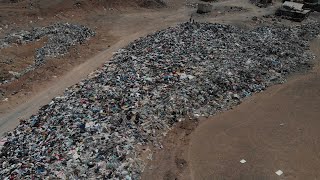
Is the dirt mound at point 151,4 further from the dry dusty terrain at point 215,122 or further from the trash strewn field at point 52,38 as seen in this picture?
the trash strewn field at point 52,38

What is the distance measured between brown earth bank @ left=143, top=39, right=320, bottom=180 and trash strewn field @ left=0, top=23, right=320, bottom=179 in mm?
643

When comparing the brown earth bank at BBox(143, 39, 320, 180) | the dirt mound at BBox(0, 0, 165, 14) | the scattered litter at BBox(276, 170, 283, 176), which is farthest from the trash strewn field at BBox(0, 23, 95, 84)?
the scattered litter at BBox(276, 170, 283, 176)

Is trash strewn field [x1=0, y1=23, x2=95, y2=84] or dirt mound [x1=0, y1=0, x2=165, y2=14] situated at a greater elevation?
dirt mound [x1=0, y1=0, x2=165, y2=14]

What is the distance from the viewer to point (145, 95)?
16.4 meters

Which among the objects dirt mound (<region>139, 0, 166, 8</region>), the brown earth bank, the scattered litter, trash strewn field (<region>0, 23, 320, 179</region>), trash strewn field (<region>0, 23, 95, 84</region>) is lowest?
the scattered litter

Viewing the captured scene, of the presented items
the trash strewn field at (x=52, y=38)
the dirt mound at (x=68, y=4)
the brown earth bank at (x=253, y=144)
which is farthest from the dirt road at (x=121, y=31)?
the brown earth bank at (x=253, y=144)

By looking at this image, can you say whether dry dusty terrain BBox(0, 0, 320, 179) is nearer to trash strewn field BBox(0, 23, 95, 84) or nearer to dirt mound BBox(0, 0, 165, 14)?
trash strewn field BBox(0, 23, 95, 84)

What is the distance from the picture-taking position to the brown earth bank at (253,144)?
43.9 feet

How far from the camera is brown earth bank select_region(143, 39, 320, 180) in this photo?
13383 mm

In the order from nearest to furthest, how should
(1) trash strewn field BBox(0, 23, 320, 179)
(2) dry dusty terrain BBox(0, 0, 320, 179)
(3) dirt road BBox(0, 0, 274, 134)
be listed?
(1) trash strewn field BBox(0, 23, 320, 179), (2) dry dusty terrain BBox(0, 0, 320, 179), (3) dirt road BBox(0, 0, 274, 134)

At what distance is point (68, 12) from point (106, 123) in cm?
1340

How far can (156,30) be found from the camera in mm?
23781

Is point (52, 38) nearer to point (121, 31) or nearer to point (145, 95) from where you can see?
point (121, 31)

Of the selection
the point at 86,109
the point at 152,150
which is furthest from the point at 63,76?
the point at 152,150
